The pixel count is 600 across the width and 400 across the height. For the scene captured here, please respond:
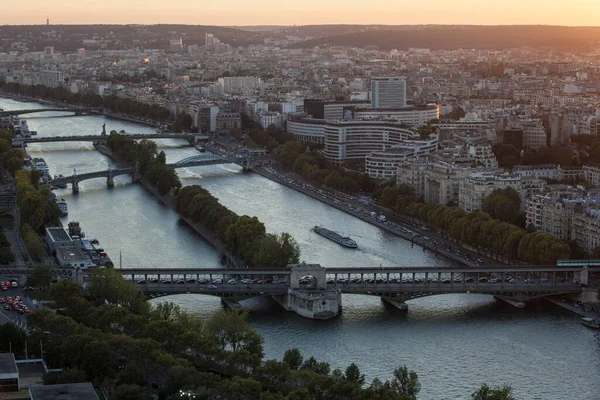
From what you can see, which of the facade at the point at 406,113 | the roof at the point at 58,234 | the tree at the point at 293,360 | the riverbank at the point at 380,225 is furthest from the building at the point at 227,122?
the tree at the point at 293,360

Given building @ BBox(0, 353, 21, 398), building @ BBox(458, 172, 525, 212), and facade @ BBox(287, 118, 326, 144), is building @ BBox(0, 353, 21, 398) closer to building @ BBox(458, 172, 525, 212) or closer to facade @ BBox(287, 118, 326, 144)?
building @ BBox(458, 172, 525, 212)

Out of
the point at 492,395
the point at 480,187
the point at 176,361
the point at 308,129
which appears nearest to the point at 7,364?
the point at 176,361

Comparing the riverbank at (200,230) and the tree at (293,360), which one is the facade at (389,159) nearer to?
the riverbank at (200,230)

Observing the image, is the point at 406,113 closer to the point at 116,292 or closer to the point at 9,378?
the point at 116,292

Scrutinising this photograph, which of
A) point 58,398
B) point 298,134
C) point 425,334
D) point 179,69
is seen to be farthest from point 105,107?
point 58,398

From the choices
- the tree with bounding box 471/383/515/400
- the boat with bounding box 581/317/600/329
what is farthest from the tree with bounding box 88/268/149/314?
the boat with bounding box 581/317/600/329

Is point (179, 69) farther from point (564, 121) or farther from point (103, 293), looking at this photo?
A: point (103, 293)
